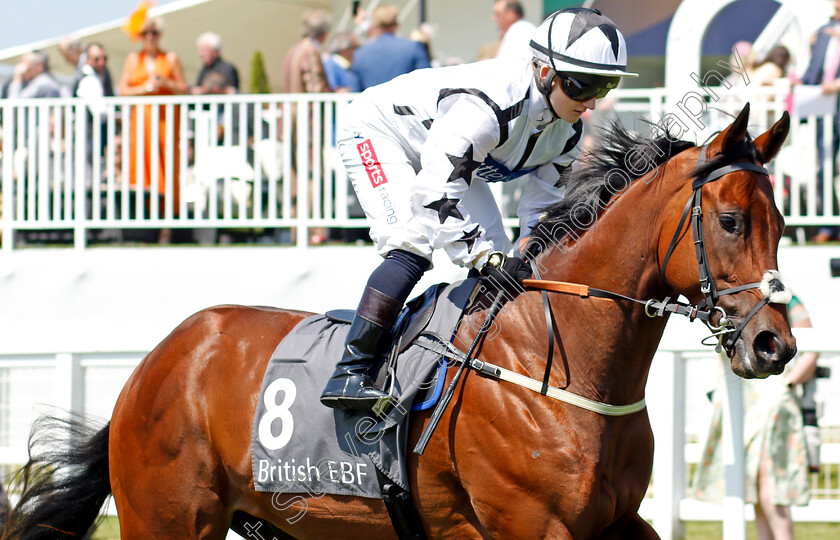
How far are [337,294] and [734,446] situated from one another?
12.7ft

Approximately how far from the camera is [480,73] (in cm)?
316

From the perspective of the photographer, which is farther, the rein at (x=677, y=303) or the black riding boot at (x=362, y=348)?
the black riding boot at (x=362, y=348)

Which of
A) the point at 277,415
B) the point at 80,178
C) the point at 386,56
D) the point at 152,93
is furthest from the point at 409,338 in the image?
the point at 152,93

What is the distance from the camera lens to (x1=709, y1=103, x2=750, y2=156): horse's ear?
8.75ft

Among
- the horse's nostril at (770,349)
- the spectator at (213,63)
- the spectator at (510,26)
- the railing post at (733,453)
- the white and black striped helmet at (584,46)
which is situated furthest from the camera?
the spectator at (213,63)

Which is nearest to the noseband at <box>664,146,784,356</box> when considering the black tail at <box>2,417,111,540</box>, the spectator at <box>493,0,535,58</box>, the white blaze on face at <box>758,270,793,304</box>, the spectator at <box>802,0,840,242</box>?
the white blaze on face at <box>758,270,793,304</box>

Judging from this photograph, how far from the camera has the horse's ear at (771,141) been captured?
276 cm

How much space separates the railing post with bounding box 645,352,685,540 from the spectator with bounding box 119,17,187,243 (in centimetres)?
461

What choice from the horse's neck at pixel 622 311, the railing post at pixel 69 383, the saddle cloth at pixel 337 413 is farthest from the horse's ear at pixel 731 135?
the railing post at pixel 69 383

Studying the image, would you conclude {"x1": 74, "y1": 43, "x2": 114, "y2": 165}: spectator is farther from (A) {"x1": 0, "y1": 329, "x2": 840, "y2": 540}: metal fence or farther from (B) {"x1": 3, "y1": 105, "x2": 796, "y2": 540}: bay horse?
(B) {"x1": 3, "y1": 105, "x2": 796, "y2": 540}: bay horse

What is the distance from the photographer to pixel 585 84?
3.02 meters

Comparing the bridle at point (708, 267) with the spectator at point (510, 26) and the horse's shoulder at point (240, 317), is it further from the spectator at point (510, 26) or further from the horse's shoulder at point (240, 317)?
the spectator at point (510, 26)

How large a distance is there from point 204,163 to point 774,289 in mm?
5930

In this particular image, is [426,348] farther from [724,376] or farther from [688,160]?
[724,376]
